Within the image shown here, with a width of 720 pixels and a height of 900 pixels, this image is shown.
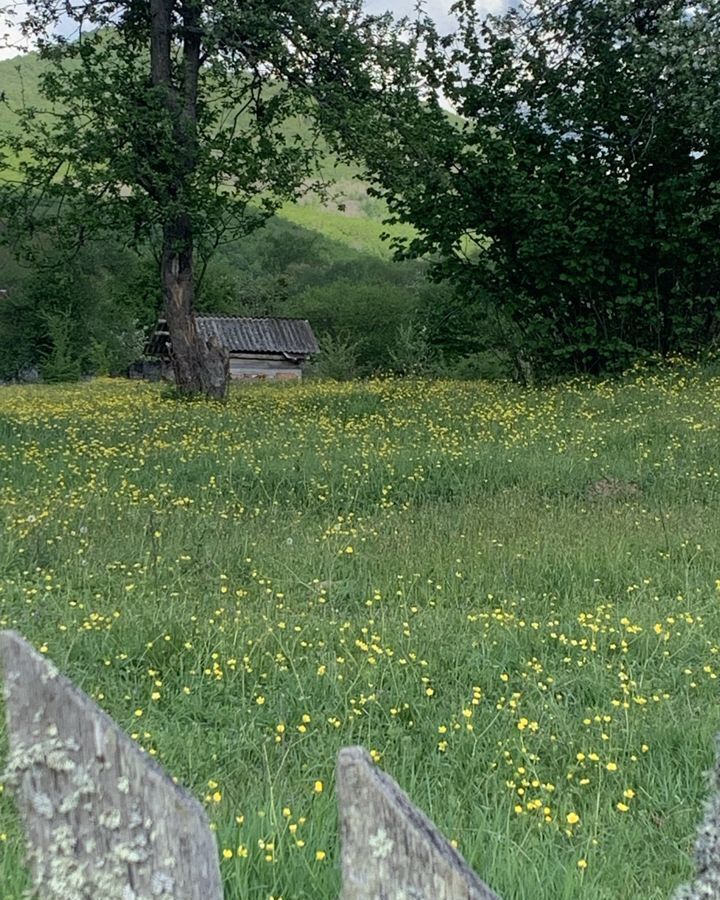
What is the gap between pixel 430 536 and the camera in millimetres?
6945

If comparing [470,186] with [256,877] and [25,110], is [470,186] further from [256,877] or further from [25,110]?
[256,877]

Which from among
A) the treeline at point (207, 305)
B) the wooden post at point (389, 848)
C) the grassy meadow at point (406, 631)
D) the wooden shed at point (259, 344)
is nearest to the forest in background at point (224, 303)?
the treeline at point (207, 305)

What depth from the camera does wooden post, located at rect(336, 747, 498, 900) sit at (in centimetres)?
121

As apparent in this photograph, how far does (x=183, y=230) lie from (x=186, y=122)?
92.7 inches

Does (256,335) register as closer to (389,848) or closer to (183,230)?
(183,230)

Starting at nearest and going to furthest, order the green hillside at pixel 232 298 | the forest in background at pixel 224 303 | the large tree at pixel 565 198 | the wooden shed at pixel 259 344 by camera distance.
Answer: the large tree at pixel 565 198
the forest in background at pixel 224 303
the wooden shed at pixel 259 344
the green hillside at pixel 232 298

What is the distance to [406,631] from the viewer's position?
195 inches

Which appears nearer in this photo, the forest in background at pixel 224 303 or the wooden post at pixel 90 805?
the wooden post at pixel 90 805

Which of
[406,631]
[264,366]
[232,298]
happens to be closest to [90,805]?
[406,631]

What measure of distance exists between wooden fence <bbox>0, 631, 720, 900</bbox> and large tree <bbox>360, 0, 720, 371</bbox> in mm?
16229

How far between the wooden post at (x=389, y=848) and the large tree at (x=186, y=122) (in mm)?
16026

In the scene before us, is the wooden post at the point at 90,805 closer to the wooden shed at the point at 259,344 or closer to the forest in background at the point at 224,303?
the forest in background at the point at 224,303

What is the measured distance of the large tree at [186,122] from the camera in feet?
53.5

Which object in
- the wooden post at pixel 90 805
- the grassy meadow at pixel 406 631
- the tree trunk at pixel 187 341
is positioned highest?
the tree trunk at pixel 187 341
